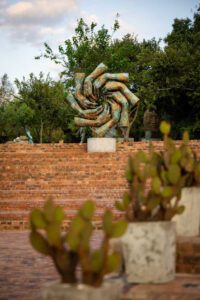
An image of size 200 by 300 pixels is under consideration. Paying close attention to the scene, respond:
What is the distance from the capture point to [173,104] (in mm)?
27281

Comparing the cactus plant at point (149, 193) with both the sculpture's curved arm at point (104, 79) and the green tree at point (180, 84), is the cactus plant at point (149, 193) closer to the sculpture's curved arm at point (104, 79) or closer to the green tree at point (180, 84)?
the sculpture's curved arm at point (104, 79)

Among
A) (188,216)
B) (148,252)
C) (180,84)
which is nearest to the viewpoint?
(148,252)

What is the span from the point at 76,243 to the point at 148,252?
1.18 m

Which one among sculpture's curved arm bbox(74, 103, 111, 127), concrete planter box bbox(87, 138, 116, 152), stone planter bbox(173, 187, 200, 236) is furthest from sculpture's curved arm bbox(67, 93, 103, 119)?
stone planter bbox(173, 187, 200, 236)

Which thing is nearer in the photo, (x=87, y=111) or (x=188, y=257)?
(x=188, y=257)

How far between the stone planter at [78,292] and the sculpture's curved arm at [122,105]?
48.3 ft

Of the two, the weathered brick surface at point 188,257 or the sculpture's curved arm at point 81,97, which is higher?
the sculpture's curved arm at point 81,97

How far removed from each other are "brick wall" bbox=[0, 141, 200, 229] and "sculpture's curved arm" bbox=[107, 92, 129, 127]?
0.77 m

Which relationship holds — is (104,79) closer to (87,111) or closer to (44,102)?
(87,111)

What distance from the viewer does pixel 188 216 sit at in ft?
15.3

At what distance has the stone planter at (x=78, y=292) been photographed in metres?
2.77

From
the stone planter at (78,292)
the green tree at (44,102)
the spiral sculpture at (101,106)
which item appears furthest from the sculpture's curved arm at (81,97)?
the green tree at (44,102)

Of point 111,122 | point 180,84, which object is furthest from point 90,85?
point 180,84

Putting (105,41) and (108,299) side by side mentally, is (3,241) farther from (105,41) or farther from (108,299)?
(105,41)
